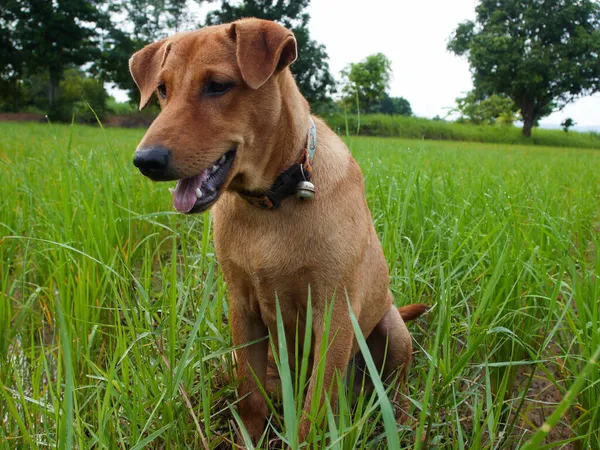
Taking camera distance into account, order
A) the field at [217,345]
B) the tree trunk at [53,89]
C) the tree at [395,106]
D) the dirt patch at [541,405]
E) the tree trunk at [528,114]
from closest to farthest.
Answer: the field at [217,345], the dirt patch at [541,405], the tree trunk at [53,89], the tree trunk at [528,114], the tree at [395,106]

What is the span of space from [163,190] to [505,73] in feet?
89.1

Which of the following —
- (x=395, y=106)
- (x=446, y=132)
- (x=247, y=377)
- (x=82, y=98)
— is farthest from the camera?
(x=395, y=106)

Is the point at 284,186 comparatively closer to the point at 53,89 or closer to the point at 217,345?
the point at 217,345

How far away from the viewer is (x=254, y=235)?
5.24ft

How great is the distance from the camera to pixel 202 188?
1451 millimetres

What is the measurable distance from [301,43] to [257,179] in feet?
100

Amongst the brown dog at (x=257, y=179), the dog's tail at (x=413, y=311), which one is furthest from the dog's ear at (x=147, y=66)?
the dog's tail at (x=413, y=311)

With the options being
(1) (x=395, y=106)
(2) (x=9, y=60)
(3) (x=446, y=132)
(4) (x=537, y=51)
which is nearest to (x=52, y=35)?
(2) (x=9, y=60)

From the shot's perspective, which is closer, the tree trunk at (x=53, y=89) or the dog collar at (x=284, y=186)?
the dog collar at (x=284, y=186)

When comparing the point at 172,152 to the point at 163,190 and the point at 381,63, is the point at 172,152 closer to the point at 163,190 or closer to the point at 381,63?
the point at 163,190

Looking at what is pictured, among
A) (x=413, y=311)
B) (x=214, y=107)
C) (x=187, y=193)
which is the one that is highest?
(x=214, y=107)

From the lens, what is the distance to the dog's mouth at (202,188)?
55.9 inches

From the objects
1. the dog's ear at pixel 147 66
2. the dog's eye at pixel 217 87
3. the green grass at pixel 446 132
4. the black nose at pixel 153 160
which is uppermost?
the green grass at pixel 446 132

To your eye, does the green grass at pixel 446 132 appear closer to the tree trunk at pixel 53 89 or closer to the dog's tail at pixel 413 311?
the tree trunk at pixel 53 89
